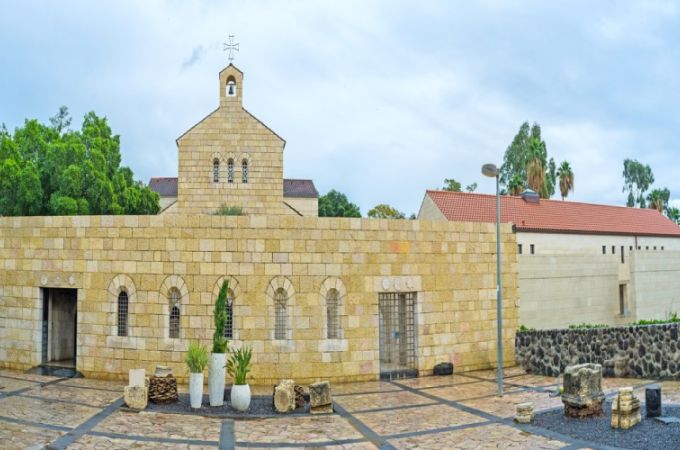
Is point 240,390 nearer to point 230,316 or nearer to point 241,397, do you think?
point 241,397

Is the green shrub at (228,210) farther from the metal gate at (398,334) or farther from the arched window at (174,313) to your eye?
the arched window at (174,313)

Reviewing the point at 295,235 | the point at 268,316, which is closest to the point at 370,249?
the point at 295,235

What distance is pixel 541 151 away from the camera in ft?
174

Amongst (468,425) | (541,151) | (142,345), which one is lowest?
(468,425)

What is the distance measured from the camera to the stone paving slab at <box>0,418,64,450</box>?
8.66 metres

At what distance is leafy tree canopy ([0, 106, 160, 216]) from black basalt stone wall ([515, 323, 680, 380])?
23.4 m

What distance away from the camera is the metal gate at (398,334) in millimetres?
14898

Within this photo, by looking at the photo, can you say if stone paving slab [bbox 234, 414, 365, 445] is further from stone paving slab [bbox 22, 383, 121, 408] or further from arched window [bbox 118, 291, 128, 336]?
arched window [bbox 118, 291, 128, 336]

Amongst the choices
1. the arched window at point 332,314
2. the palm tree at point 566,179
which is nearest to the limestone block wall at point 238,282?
the arched window at point 332,314

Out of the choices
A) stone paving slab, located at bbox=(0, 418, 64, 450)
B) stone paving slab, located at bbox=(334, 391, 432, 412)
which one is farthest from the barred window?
stone paving slab, located at bbox=(0, 418, 64, 450)

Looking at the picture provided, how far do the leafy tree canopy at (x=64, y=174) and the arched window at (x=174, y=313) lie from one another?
56.8 feet

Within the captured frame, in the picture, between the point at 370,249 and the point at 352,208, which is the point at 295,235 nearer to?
the point at 370,249

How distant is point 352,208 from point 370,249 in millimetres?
50341

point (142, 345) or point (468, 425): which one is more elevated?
point (142, 345)
